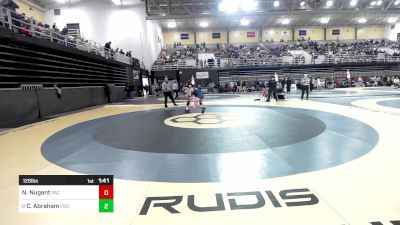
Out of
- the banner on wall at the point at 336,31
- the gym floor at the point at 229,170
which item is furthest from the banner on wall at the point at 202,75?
the gym floor at the point at 229,170

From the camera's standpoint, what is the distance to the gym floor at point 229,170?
2711 mm

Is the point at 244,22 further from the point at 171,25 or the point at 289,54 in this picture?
the point at 171,25

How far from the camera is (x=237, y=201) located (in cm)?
301

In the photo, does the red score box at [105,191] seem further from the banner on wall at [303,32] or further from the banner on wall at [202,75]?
the banner on wall at [303,32]

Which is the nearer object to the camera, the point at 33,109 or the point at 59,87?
the point at 33,109

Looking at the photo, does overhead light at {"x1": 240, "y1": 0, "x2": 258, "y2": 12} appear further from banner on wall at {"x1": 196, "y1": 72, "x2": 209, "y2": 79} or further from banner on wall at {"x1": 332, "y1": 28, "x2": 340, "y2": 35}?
banner on wall at {"x1": 332, "y1": 28, "x2": 340, "y2": 35}

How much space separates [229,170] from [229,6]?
106 feet

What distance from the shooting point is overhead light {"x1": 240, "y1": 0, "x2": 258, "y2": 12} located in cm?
3423

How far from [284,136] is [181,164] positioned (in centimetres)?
289

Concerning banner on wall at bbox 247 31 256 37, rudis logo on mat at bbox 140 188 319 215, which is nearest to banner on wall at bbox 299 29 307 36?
banner on wall at bbox 247 31 256 37

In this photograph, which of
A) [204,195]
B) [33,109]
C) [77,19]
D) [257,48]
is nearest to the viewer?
[204,195]

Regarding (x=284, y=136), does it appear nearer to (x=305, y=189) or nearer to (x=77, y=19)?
(x=305, y=189)

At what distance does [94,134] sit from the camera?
732cm

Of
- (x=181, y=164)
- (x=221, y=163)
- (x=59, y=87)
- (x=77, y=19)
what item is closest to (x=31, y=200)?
(x=181, y=164)
